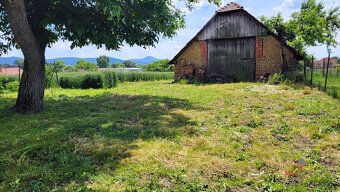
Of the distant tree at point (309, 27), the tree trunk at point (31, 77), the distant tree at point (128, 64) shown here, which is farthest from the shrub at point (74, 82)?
the distant tree at point (128, 64)

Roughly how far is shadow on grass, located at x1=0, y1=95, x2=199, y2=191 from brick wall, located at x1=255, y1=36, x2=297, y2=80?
9.74 m

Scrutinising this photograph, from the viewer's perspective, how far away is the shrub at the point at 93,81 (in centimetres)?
1923

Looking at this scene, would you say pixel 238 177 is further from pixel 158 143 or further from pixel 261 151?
pixel 158 143

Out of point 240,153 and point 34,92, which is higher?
point 34,92

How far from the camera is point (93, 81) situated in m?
19.3

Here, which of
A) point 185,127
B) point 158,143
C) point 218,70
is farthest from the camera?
point 218,70

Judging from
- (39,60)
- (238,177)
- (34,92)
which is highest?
(39,60)

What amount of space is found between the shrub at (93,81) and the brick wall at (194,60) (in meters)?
5.41

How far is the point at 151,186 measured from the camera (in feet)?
11.7

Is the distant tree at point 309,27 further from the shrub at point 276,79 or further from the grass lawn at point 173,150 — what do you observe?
the grass lawn at point 173,150

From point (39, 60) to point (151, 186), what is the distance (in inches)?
238

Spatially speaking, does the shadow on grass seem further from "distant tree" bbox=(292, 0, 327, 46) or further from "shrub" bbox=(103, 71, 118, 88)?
"distant tree" bbox=(292, 0, 327, 46)

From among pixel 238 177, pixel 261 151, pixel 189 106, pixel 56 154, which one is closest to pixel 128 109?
pixel 189 106

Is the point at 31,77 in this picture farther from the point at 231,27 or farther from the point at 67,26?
the point at 231,27
